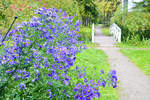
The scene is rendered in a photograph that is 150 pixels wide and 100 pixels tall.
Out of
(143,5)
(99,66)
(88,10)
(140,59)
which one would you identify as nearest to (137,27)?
(143,5)

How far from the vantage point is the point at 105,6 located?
10.9 meters

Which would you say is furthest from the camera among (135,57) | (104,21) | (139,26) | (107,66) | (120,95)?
(104,21)

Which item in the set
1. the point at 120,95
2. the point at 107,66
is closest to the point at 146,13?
the point at 107,66

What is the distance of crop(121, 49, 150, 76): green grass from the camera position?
5.34m

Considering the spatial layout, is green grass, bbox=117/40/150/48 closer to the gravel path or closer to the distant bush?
the distant bush

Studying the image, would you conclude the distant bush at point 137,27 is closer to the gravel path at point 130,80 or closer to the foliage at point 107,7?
the foliage at point 107,7

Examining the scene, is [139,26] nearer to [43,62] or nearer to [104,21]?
[104,21]

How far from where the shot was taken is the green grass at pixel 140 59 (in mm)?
5345

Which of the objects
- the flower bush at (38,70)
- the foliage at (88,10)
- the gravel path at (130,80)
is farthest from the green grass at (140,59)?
the foliage at (88,10)

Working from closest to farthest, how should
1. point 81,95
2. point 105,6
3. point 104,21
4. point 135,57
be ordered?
point 81,95 < point 135,57 < point 105,6 < point 104,21

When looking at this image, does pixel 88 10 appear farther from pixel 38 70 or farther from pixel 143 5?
pixel 38 70

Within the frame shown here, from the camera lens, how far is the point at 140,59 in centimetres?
629

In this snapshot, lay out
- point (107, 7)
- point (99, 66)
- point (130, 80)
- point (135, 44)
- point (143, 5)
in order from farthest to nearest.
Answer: point (107, 7), point (143, 5), point (135, 44), point (99, 66), point (130, 80)

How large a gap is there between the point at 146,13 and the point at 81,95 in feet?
27.9
